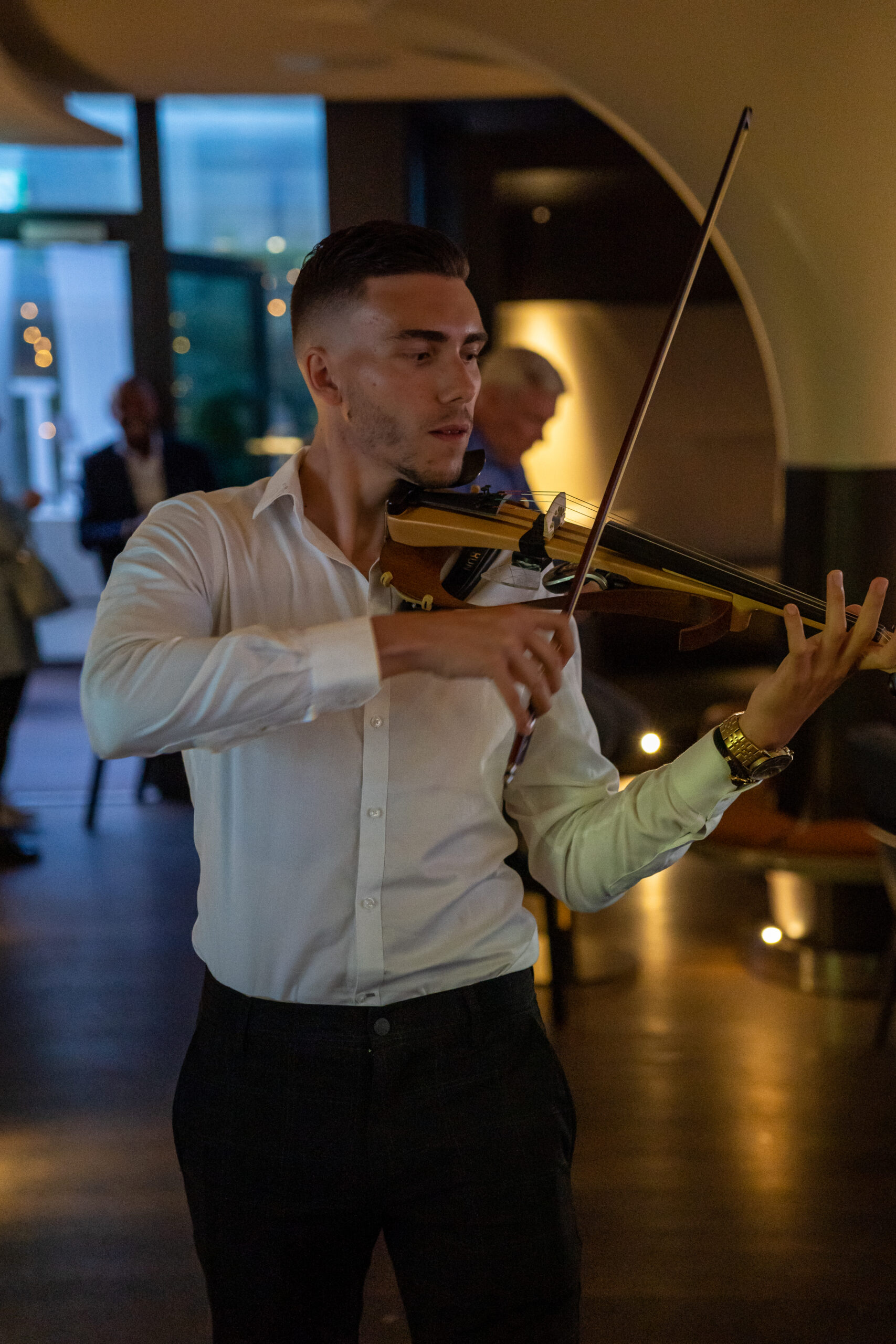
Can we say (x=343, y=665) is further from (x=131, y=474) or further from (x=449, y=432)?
(x=131, y=474)

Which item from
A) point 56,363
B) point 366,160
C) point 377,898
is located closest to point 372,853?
point 377,898

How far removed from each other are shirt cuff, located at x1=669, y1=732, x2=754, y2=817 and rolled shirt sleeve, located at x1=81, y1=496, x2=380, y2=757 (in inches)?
15.0

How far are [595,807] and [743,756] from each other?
185 mm

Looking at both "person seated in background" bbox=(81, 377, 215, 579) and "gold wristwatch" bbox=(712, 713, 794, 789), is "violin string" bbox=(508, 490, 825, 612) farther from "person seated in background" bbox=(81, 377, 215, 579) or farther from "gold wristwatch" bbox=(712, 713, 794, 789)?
"person seated in background" bbox=(81, 377, 215, 579)

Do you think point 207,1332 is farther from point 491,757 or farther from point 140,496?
point 140,496

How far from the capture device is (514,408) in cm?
344

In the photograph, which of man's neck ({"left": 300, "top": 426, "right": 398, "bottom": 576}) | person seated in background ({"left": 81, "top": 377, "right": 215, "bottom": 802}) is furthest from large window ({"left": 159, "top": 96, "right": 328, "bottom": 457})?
man's neck ({"left": 300, "top": 426, "right": 398, "bottom": 576})

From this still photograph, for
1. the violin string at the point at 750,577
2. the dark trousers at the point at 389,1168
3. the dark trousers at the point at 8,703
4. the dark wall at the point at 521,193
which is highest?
the dark wall at the point at 521,193

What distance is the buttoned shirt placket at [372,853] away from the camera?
1282 millimetres

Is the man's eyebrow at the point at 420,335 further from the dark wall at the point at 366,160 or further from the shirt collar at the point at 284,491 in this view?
the dark wall at the point at 366,160

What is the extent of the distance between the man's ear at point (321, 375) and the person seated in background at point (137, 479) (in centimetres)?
387

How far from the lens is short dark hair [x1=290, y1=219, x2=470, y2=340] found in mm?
1274

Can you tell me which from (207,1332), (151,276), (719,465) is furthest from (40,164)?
(207,1332)

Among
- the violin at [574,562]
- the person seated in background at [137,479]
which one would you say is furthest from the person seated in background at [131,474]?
the violin at [574,562]
